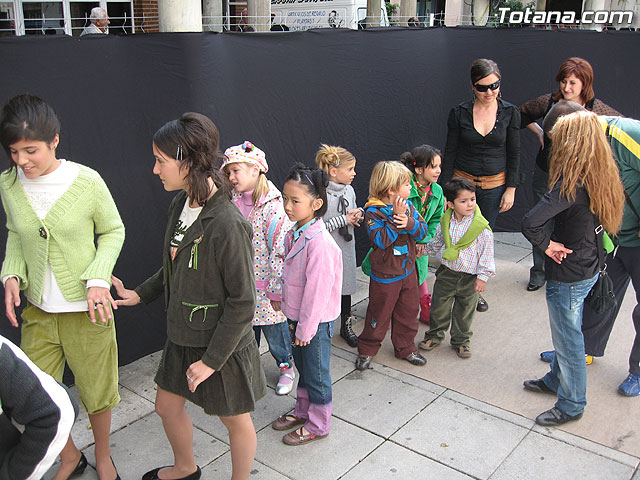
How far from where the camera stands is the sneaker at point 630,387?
4324 mm

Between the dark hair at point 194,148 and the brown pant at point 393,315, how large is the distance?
6.61 ft

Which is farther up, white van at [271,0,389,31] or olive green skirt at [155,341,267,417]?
white van at [271,0,389,31]

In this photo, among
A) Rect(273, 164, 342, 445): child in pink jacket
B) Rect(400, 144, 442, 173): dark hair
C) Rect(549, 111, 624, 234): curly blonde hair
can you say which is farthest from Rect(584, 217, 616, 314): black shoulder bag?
Rect(273, 164, 342, 445): child in pink jacket

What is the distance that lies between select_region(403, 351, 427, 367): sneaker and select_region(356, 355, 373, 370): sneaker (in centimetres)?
29

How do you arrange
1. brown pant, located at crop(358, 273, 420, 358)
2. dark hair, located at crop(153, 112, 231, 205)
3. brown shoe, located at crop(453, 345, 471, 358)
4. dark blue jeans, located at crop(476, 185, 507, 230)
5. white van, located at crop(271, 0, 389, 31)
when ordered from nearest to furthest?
dark hair, located at crop(153, 112, 231, 205) < brown pant, located at crop(358, 273, 420, 358) < brown shoe, located at crop(453, 345, 471, 358) < dark blue jeans, located at crop(476, 185, 507, 230) < white van, located at crop(271, 0, 389, 31)

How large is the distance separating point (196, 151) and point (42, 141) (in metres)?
0.68

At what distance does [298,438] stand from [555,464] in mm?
1429

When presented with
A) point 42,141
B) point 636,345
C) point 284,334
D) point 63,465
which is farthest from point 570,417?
point 42,141

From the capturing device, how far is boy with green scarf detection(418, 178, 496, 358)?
15.4 feet

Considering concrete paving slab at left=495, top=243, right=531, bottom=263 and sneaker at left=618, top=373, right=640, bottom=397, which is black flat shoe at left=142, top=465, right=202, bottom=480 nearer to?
sneaker at left=618, top=373, right=640, bottom=397

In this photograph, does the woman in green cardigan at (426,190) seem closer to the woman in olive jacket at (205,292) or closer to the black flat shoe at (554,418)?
the black flat shoe at (554,418)

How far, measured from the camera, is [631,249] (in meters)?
4.21

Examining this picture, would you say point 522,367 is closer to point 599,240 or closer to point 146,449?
point 599,240

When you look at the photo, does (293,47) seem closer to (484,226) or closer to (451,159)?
(451,159)
